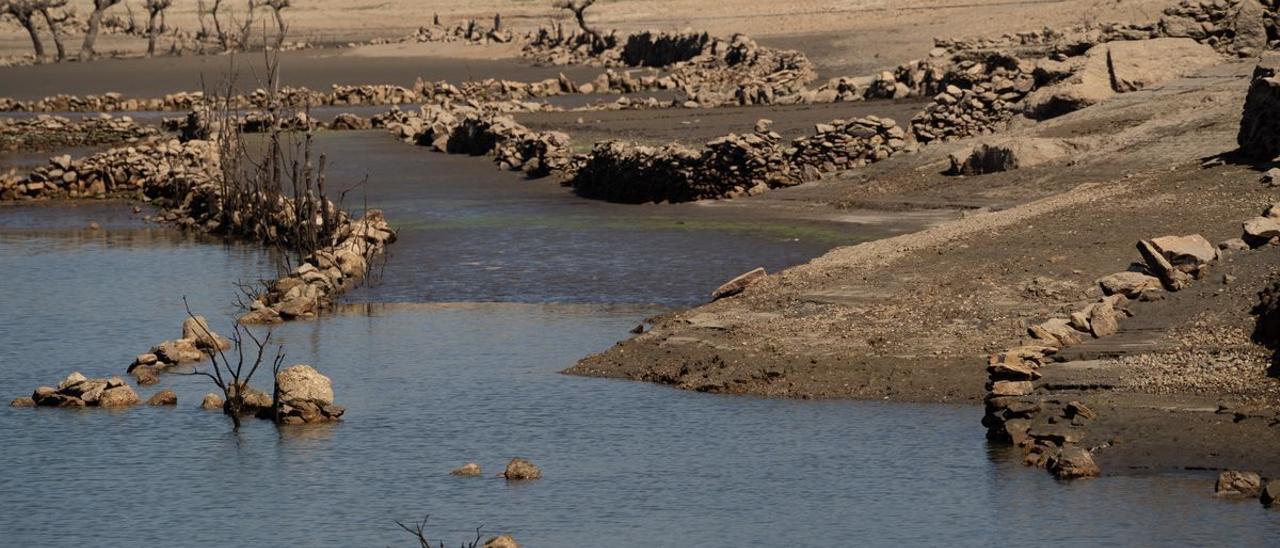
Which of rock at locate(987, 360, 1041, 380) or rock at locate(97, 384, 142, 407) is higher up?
rock at locate(987, 360, 1041, 380)

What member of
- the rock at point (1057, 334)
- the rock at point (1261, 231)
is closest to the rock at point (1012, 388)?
the rock at point (1057, 334)

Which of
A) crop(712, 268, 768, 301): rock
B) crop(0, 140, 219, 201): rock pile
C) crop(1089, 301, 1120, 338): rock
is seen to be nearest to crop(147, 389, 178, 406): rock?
crop(712, 268, 768, 301): rock

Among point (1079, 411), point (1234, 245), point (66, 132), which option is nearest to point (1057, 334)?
point (1079, 411)

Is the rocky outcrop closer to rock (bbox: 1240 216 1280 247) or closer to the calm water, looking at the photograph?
Answer: the calm water

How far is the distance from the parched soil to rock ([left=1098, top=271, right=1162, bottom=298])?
0.32m

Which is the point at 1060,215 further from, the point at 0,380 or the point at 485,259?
the point at 0,380

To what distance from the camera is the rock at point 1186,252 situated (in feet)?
57.8

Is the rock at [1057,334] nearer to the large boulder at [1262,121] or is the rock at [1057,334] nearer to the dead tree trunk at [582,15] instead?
the large boulder at [1262,121]

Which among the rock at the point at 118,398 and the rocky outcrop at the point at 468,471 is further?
the rock at the point at 118,398

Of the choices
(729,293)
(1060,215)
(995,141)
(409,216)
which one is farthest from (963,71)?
(729,293)

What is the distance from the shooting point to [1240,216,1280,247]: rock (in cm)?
1780

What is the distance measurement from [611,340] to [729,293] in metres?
1.36

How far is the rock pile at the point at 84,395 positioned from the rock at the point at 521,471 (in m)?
4.72

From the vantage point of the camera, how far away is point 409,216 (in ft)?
102
